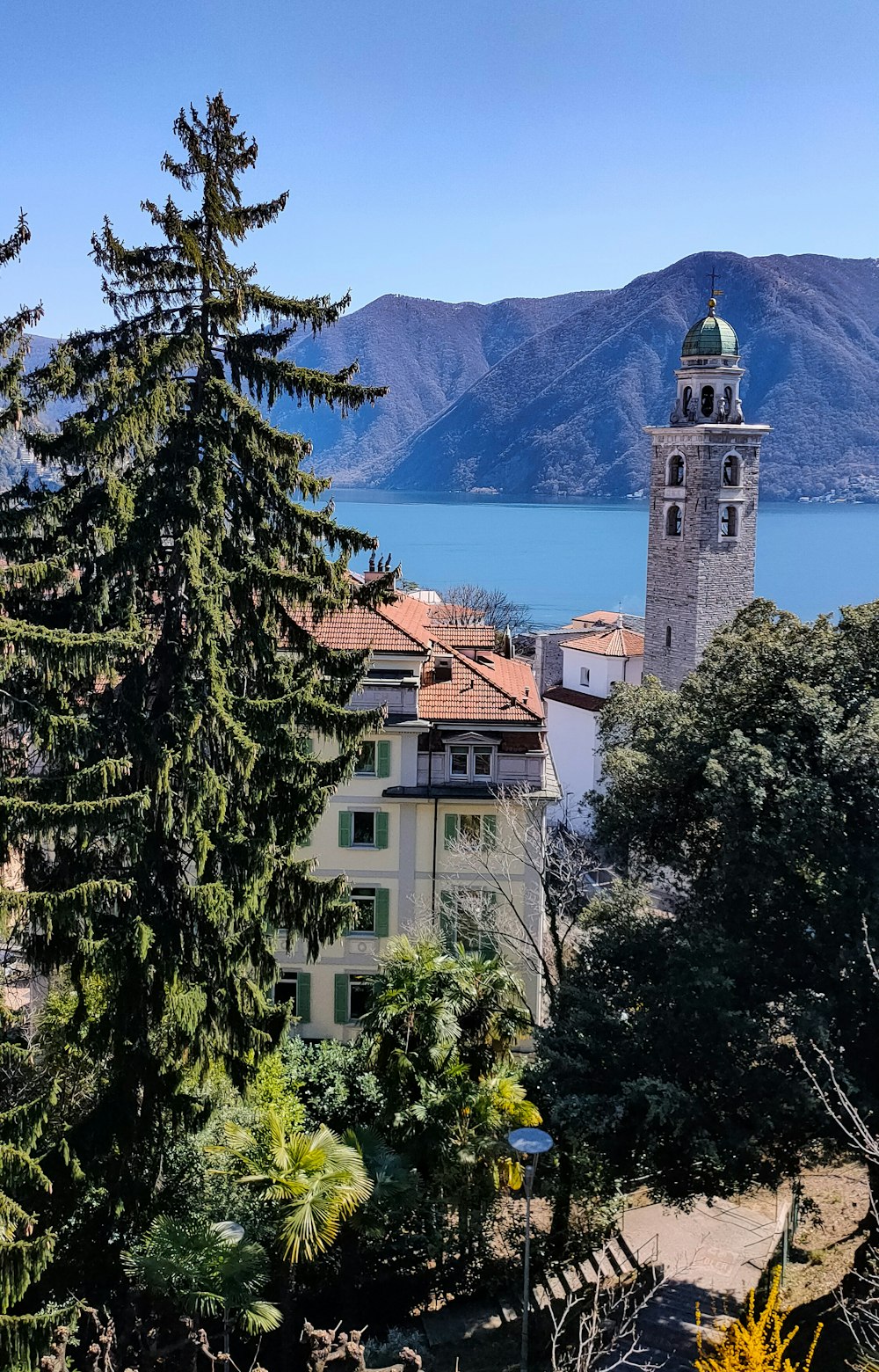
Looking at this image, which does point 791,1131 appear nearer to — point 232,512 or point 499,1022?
point 499,1022

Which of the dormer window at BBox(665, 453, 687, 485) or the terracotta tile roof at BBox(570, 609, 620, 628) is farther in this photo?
the terracotta tile roof at BBox(570, 609, 620, 628)

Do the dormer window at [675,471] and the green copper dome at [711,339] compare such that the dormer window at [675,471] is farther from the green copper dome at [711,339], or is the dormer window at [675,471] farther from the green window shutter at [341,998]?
the green window shutter at [341,998]

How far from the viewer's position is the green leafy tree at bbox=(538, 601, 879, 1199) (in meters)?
14.1

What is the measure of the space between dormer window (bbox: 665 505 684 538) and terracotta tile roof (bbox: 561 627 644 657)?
16.2 feet

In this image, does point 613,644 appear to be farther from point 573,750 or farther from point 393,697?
point 393,697

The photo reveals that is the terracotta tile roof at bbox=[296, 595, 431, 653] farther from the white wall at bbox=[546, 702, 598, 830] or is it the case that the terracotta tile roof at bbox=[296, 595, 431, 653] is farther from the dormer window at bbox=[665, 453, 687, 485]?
the dormer window at bbox=[665, 453, 687, 485]

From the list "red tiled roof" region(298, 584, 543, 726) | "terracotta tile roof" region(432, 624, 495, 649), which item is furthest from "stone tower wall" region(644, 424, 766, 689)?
"red tiled roof" region(298, 584, 543, 726)

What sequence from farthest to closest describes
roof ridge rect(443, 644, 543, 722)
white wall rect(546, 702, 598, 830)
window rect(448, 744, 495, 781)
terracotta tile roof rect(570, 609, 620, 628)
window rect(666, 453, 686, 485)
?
1. terracotta tile roof rect(570, 609, 620, 628)
2. white wall rect(546, 702, 598, 830)
3. window rect(666, 453, 686, 485)
4. roof ridge rect(443, 644, 543, 722)
5. window rect(448, 744, 495, 781)

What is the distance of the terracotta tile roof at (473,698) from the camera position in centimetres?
2164

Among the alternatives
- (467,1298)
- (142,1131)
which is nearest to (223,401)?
(142,1131)

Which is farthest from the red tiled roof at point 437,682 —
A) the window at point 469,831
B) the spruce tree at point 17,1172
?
the spruce tree at point 17,1172

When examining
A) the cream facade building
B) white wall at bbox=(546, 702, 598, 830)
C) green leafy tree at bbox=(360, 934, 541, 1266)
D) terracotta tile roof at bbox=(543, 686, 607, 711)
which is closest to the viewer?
green leafy tree at bbox=(360, 934, 541, 1266)

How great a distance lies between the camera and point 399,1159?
14820 millimetres

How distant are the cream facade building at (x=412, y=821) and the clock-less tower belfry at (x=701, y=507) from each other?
21983 mm
